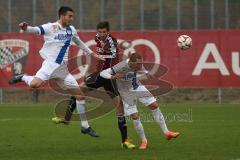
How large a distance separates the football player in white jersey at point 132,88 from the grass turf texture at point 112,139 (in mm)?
488

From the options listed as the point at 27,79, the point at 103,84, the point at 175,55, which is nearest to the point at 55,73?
the point at 27,79

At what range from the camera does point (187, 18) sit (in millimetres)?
30969

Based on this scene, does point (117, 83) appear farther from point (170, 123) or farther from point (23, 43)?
point (23, 43)

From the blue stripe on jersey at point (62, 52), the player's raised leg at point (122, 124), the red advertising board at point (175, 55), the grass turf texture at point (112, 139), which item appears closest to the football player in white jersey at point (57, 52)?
the blue stripe on jersey at point (62, 52)

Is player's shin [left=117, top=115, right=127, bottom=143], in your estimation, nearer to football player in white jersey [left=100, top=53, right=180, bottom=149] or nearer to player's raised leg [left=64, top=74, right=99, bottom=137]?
football player in white jersey [left=100, top=53, right=180, bottom=149]

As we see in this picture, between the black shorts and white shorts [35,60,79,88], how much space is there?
73 centimetres

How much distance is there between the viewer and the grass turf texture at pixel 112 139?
12.2 m

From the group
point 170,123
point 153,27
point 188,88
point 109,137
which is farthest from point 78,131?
point 153,27

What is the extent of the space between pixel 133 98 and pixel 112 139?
69.4 inches

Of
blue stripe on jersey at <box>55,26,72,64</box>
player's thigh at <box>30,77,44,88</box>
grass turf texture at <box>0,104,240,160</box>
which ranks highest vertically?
blue stripe on jersey at <box>55,26,72,64</box>

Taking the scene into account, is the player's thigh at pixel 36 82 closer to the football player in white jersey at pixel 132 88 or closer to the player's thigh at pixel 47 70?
the player's thigh at pixel 47 70

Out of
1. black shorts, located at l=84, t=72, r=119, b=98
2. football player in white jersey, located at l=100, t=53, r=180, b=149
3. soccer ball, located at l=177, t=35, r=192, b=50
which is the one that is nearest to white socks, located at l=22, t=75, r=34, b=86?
football player in white jersey, located at l=100, t=53, r=180, b=149

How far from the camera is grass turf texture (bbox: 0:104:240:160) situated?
12250mm

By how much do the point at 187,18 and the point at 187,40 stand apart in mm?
14658
